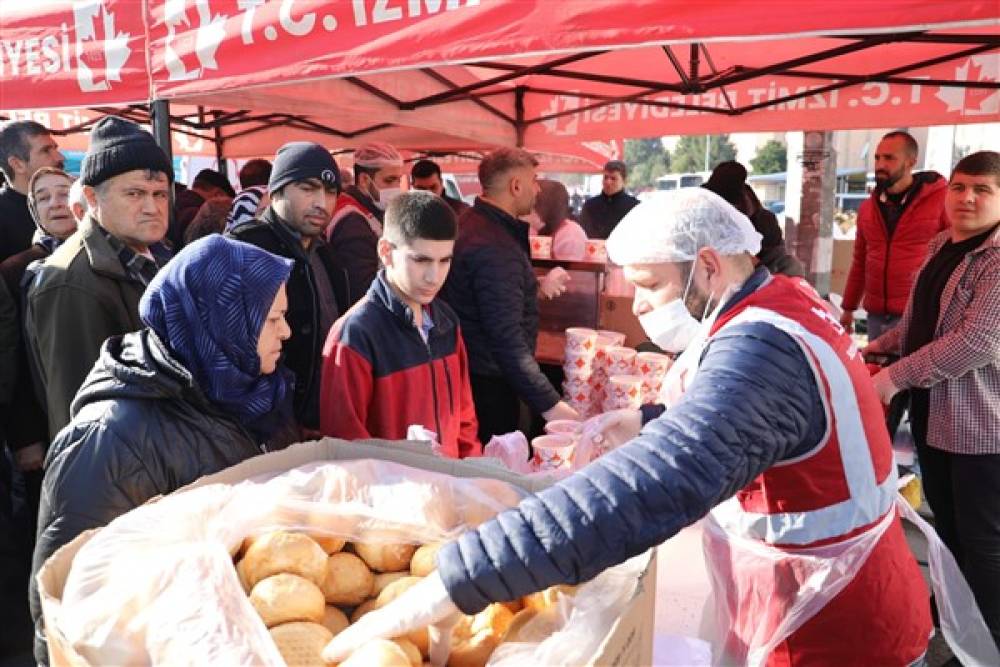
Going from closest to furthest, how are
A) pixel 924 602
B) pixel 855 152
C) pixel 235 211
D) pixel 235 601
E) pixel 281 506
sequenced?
1. pixel 235 601
2. pixel 281 506
3. pixel 924 602
4. pixel 235 211
5. pixel 855 152

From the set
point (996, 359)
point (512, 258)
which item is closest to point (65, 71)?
point (512, 258)

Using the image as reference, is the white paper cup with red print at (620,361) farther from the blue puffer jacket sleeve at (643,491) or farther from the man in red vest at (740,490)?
the blue puffer jacket sleeve at (643,491)

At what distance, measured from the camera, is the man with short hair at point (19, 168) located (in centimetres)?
410

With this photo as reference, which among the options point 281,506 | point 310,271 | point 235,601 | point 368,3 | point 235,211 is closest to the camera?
point 235,601

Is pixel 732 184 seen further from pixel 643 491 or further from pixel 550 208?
pixel 643 491

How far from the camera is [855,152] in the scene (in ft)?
139

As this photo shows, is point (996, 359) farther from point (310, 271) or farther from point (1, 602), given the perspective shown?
point (1, 602)

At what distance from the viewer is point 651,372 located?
133 inches

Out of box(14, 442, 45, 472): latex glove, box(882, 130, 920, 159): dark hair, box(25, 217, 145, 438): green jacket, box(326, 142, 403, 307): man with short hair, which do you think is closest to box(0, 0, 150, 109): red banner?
box(25, 217, 145, 438): green jacket

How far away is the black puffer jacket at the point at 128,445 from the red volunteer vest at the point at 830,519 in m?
1.12

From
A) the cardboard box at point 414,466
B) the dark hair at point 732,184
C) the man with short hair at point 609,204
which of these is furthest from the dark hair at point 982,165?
the man with short hair at point 609,204

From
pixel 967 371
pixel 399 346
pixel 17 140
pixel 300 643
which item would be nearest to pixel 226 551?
pixel 300 643

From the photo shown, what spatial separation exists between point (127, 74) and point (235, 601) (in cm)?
272

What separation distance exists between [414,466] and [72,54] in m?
2.80
